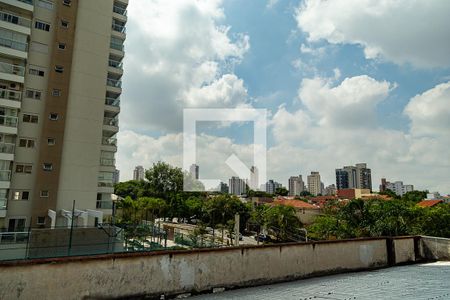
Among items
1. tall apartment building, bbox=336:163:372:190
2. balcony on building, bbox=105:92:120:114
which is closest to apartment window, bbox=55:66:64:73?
balcony on building, bbox=105:92:120:114

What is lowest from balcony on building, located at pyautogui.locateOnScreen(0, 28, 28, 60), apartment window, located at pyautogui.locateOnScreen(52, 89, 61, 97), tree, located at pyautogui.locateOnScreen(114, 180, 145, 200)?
tree, located at pyautogui.locateOnScreen(114, 180, 145, 200)

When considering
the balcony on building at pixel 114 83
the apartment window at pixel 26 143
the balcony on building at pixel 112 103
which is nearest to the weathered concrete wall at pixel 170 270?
the apartment window at pixel 26 143

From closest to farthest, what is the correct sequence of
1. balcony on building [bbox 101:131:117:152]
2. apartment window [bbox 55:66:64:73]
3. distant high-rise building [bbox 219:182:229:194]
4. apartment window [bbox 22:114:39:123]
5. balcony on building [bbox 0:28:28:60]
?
balcony on building [bbox 0:28:28:60]
apartment window [bbox 22:114:39:123]
apartment window [bbox 55:66:64:73]
balcony on building [bbox 101:131:117:152]
distant high-rise building [bbox 219:182:229:194]

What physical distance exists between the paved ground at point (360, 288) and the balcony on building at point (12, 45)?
73.8 ft

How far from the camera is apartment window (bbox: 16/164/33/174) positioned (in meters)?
21.6

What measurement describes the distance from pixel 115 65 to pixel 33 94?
284 inches

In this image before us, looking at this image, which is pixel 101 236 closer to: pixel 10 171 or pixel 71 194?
pixel 71 194

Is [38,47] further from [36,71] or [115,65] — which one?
[115,65]

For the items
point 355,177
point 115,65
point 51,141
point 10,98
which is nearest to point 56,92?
point 10,98

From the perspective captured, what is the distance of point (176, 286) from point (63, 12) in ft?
81.6

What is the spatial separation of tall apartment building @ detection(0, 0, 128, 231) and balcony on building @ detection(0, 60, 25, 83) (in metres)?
0.06

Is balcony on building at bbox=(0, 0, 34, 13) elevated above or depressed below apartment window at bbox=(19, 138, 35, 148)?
above

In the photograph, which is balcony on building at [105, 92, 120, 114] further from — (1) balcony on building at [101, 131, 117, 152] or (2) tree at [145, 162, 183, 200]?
(2) tree at [145, 162, 183, 200]

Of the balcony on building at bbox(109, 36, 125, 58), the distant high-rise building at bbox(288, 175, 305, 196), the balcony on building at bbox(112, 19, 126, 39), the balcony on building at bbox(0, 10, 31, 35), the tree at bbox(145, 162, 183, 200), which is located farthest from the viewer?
the distant high-rise building at bbox(288, 175, 305, 196)
